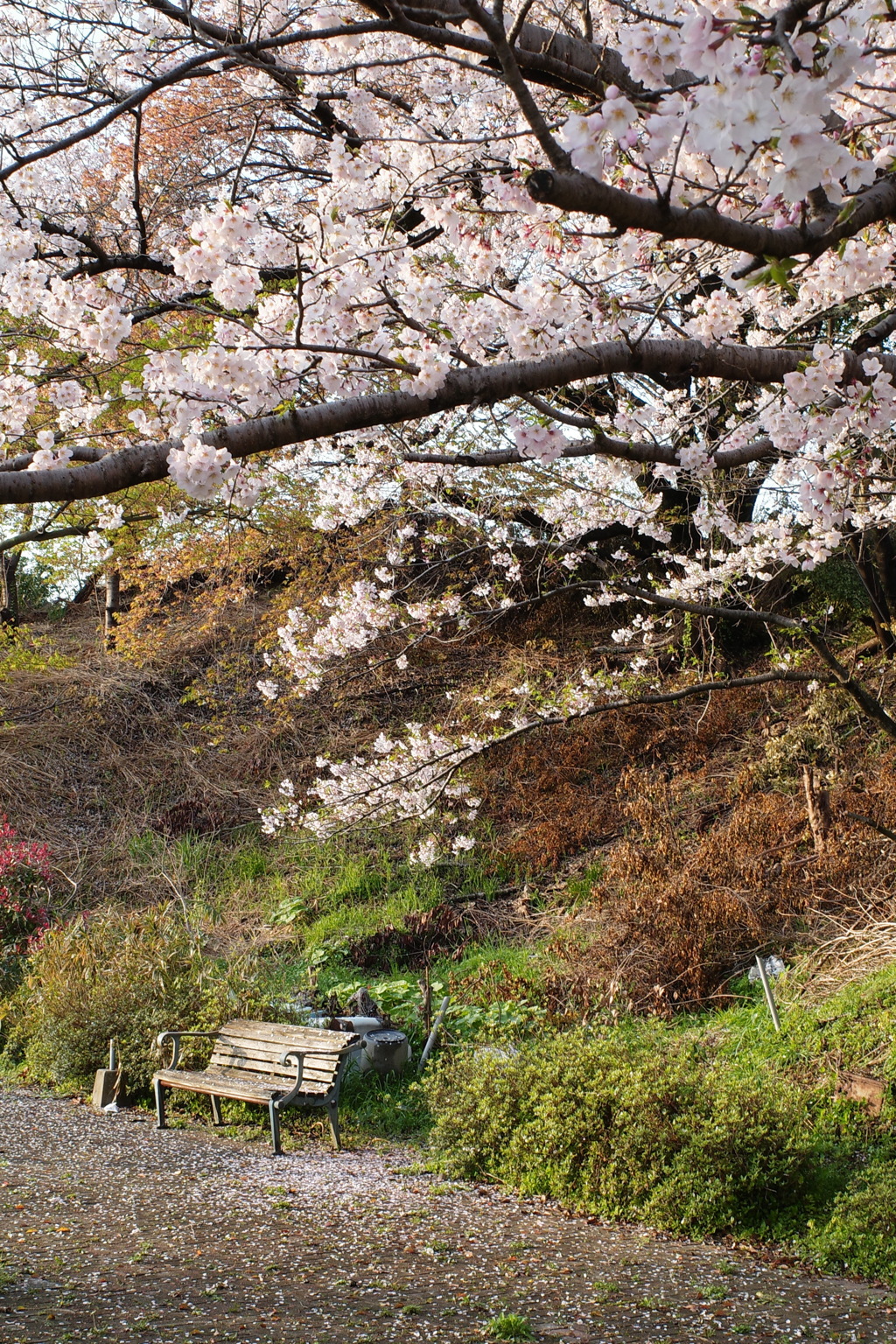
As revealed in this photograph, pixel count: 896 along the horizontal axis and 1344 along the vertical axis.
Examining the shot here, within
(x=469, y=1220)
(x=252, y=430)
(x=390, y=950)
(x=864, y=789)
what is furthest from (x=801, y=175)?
(x=390, y=950)

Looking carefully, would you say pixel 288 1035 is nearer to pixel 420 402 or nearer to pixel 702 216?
pixel 420 402

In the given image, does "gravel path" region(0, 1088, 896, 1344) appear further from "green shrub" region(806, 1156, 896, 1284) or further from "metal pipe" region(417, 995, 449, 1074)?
"metal pipe" region(417, 995, 449, 1074)

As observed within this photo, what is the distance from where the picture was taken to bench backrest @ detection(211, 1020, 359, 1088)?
5398mm

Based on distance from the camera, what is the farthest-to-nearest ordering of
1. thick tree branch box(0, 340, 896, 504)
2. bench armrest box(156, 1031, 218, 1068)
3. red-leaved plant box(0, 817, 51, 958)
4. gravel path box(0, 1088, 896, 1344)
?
red-leaved plant box(0, 817, 51, 958)
bench armrest box(156, 1031, 218, 1068)
gravel path box(0, 1088, 896, 1344)
thick tree branch box(0, 340, 896, 504)

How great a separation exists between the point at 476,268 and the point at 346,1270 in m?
3.55

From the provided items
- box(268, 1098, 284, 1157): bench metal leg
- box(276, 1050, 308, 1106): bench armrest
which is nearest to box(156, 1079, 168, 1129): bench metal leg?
box(276, 1050, 308, 1106): bench armrest

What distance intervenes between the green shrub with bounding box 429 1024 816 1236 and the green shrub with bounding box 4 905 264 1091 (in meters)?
2.07

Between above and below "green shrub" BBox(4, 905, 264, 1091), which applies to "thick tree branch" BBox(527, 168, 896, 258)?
above

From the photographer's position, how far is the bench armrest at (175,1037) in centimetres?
587

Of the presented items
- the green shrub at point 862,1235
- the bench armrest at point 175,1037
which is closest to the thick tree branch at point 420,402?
the green shrub at point 862,1235

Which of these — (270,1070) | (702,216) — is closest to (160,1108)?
(270,1070)

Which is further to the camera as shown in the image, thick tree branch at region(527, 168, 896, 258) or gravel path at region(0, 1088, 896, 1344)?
gravel path at region(0, 1088, 896, 1344)

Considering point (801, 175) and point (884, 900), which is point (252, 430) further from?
point (884, 900)

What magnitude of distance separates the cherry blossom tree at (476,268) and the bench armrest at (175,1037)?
59.1 inches
